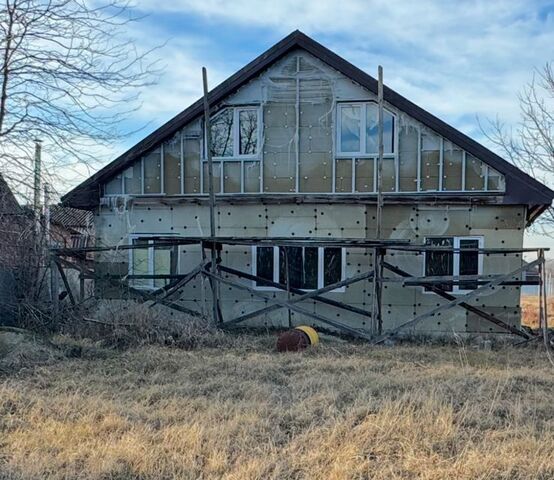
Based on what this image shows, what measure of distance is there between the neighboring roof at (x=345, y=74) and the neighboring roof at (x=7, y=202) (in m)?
1.67

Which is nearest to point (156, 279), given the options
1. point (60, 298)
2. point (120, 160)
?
point (60, 298)

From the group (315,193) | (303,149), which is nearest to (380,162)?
(315,193)

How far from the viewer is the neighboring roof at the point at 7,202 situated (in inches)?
367

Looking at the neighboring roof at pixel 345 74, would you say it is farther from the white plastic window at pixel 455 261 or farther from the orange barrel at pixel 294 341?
the orange barrel at pixel 294 341

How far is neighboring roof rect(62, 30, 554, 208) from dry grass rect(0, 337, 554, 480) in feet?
16.0

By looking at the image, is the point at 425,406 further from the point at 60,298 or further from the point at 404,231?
the point at 60,298

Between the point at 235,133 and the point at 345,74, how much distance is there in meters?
2.94

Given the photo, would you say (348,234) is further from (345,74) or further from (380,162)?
(345,74)

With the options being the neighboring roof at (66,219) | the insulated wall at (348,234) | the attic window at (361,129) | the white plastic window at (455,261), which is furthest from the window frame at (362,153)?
the neighboring roof at (66,219)

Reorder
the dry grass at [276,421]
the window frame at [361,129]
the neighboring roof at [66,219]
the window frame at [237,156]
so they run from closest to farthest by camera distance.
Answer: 1. the dry grass at [276,421]
2. the neighboring roof at [66,219]
3. the window frame at [361,129]
4. the window frame at [237,156]

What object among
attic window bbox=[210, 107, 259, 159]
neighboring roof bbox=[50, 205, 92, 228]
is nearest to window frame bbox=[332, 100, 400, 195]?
attic window bbox=[210, 107, 259, 159]

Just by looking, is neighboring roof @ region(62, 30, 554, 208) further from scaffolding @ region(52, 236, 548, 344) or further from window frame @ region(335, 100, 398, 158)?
scaffolding @ region(52, 236, 548, 344)

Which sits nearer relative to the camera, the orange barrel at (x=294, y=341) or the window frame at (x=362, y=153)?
the orange barrel at (x=294, y=341)

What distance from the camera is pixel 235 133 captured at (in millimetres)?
13242
